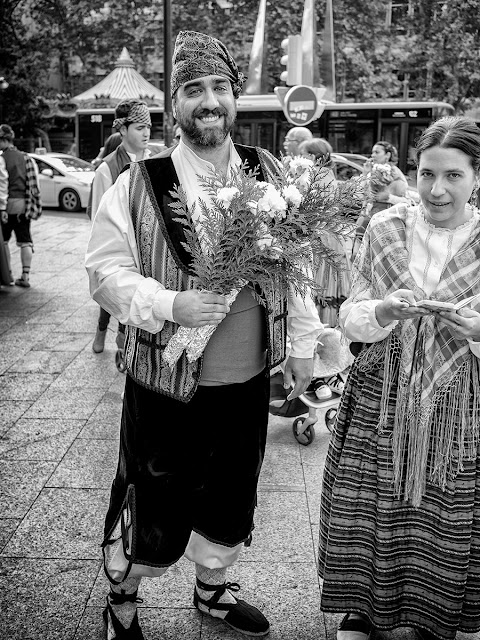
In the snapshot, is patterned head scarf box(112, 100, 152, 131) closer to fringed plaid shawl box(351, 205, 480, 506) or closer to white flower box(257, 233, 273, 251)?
fringed plaid shawl box(351, 205, 480, 506)

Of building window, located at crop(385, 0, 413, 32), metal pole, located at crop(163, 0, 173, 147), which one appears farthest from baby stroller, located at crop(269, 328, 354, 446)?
building window, located at crop(385, 0, 413, 32)

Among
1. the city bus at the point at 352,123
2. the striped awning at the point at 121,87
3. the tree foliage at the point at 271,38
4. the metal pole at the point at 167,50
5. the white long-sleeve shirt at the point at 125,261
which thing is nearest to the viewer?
the white long-sleeve shirt at the point at 125,261

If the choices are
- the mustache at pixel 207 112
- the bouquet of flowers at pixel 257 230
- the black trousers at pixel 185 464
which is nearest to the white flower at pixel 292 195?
the bouquet of flowers at pixel 257 230

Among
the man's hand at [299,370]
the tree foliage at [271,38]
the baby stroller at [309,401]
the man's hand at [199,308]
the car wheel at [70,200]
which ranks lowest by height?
the baby stroller at [309,401]

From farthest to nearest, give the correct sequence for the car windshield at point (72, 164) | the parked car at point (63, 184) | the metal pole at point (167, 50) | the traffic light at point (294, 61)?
the car windshield at point (72, 164), the parked car at point (63, 184), the metal pole at point (167, 50), the traffic light at point (294, 61)

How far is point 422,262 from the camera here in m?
2.61

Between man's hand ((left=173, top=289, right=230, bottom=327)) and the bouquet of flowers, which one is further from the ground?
the bouquet of flowers

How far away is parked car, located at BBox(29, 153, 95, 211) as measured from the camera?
18.2 meters

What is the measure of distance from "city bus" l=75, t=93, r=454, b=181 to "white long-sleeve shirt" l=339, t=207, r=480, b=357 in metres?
16.4

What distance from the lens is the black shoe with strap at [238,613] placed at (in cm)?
283

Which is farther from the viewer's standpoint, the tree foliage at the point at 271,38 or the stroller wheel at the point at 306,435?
the tree foliage at the point at 271,38

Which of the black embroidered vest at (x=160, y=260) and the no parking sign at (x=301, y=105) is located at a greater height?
the no parking sign at (x=301, y=105)

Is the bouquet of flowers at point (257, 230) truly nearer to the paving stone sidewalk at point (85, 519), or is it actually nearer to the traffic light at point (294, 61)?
the paving stone sidewalk at point (85, 519)

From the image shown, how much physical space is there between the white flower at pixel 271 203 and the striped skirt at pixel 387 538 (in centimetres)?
67
